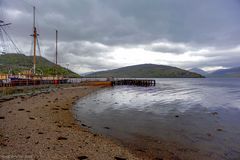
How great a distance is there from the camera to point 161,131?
41.7ft

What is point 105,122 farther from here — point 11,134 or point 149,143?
point 11,134


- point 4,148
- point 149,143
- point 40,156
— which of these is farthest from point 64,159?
point 149,143

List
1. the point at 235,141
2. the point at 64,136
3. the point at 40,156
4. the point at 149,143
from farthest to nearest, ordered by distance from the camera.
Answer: the point at 235,141 → the point at 149,143 → the point at 64,136 → the point at 40,156

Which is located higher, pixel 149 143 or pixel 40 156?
pixel 40 156

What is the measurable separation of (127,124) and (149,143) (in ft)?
14.4

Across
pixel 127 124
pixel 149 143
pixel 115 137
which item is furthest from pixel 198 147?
pixel 127 124

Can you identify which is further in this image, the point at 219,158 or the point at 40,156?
Answer: the point at 219,158

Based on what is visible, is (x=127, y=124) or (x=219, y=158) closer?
(x=219, y=158)

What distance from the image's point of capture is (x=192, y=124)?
592 inches

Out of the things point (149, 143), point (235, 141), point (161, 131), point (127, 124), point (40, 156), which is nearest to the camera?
point (40, 156)

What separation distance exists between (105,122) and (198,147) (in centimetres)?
777

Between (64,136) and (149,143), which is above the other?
(64,136)

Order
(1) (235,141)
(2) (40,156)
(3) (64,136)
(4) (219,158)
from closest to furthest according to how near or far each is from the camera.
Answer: (2) (40,156) < (4) (219,158) < (3) (64,136) < (1) (235,141)

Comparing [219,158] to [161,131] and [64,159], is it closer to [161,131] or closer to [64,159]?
[161,131]
